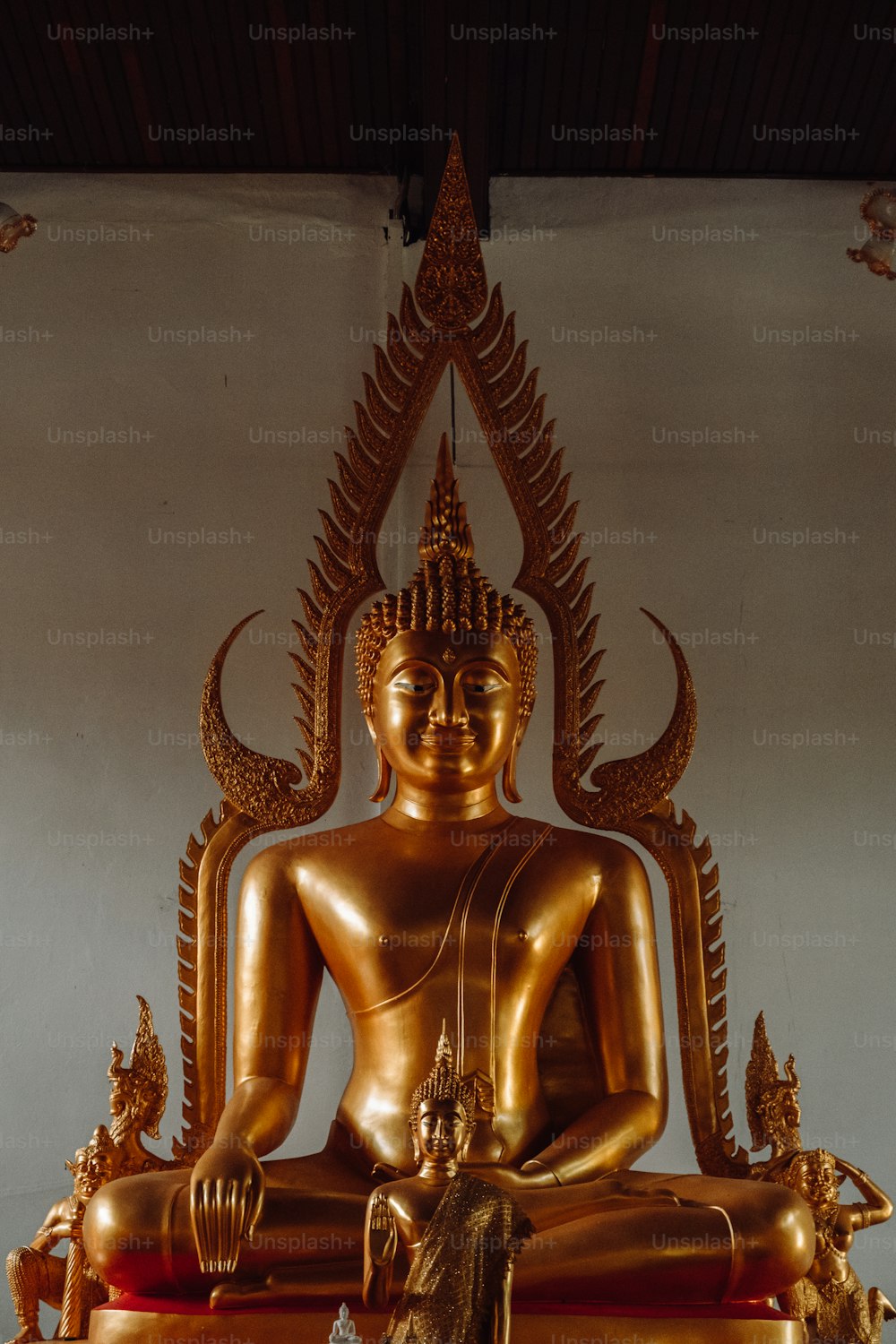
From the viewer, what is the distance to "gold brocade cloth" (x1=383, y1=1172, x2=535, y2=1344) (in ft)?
8.11

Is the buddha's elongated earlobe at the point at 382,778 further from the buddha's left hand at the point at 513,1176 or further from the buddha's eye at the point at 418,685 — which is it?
the buddha's left hand at the point at 513,1176

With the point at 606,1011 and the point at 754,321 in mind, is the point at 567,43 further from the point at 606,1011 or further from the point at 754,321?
the point at 606,1011

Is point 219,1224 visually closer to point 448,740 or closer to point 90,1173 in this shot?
point 90,1173

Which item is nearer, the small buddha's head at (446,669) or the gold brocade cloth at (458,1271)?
the gold brocade cloth at (458,1271)

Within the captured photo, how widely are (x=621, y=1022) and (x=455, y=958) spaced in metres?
0.42

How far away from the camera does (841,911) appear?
186 inches

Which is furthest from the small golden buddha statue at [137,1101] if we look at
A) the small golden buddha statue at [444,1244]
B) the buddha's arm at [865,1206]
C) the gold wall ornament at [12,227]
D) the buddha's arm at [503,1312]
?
the gold wall ornament at [12,227]

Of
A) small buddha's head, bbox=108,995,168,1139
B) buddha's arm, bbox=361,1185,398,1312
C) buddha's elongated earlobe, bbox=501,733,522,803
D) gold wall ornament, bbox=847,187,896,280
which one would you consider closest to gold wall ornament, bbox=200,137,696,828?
buddha's elongated earlobe, bbox=501,733,522,803

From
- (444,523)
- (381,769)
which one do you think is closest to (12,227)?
(444,523)

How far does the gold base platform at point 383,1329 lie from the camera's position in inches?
108

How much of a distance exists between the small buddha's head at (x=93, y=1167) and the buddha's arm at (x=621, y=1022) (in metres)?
0.95

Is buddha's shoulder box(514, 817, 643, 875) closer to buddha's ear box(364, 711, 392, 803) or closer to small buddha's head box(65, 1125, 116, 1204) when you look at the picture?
buddha's ear box(364, 711, 392, 803)

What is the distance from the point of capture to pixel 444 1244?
8.25 ft

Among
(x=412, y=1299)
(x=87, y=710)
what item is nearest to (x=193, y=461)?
(x=87, y=710)
